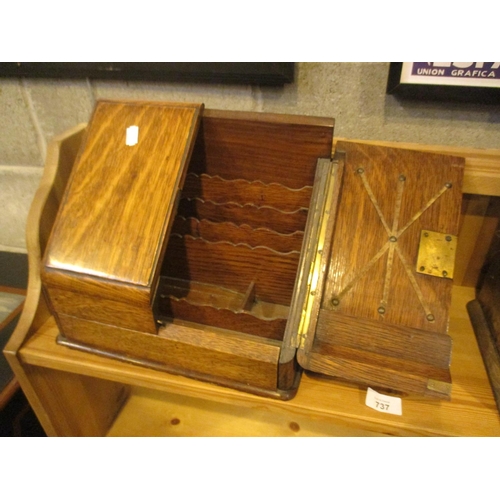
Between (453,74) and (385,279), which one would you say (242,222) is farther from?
(453,74)

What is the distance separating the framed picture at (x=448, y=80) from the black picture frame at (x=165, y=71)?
25cm

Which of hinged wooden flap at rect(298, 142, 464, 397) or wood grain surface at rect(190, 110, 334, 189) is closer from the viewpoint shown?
hinged wooden flap at rect(298, 142, 464, 397)

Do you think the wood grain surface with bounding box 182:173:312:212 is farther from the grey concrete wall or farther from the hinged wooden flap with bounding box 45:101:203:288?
the grey concrete wall

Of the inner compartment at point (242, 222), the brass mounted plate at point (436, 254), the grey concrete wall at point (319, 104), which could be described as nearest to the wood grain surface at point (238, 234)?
the inner compartment at point (242, 222)

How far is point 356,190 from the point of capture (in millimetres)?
710

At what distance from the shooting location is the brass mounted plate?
659 mm

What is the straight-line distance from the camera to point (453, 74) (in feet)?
2.62

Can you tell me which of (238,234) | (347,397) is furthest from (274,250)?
(347,397)

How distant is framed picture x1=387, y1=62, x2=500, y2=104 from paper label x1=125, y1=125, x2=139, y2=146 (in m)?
0.57

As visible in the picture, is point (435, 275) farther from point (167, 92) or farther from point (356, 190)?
point (167, 92)

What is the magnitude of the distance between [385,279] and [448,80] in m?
0.48

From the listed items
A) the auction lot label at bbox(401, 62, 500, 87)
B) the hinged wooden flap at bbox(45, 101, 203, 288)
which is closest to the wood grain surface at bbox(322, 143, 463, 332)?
the auction lot label at bbox(401, 62, 500, 87)

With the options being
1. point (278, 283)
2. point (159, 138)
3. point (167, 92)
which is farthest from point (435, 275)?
point (167, 92)

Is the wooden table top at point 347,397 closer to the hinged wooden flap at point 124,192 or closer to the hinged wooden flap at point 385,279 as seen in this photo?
the hinged wooden flap at point 385,279
